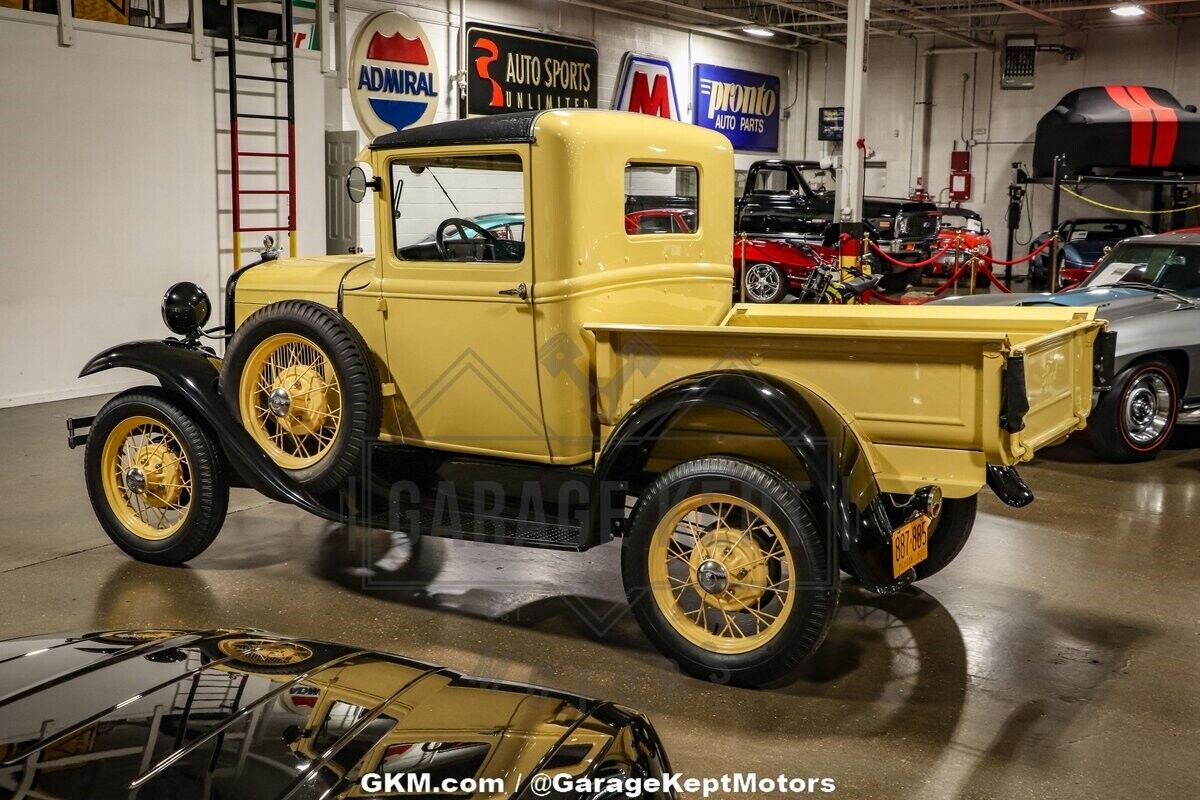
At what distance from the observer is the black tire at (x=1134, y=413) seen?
734cm

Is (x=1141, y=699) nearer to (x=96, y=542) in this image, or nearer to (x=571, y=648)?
(x=571, y=648)

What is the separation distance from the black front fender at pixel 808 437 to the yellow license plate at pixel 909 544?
0.04 m

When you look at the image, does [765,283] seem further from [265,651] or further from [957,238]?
[265,651]

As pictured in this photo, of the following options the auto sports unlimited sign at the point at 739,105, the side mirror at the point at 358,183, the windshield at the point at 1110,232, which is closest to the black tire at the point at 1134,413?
the side mirror at the point at 358,183

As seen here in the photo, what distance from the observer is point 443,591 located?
5.11 meters

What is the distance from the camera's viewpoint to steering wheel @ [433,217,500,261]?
480cm

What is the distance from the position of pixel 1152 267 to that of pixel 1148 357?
3.73ft

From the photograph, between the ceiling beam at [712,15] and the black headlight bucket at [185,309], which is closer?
the black headlight bucket at [185,309]

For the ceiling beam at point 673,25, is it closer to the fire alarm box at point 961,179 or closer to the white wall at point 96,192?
the fire alarm box at point 961,179

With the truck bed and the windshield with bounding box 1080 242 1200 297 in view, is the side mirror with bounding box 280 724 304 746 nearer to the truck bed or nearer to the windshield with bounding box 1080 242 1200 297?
the truck bed

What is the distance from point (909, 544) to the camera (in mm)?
4199

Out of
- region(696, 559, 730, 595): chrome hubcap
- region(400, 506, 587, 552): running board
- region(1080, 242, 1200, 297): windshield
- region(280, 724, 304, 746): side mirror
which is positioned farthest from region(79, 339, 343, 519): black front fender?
region(1080, 242, 1200, 297): windshield

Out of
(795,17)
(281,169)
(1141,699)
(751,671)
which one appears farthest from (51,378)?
(795,17)

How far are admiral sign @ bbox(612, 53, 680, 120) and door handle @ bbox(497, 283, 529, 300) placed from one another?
1423 cm
